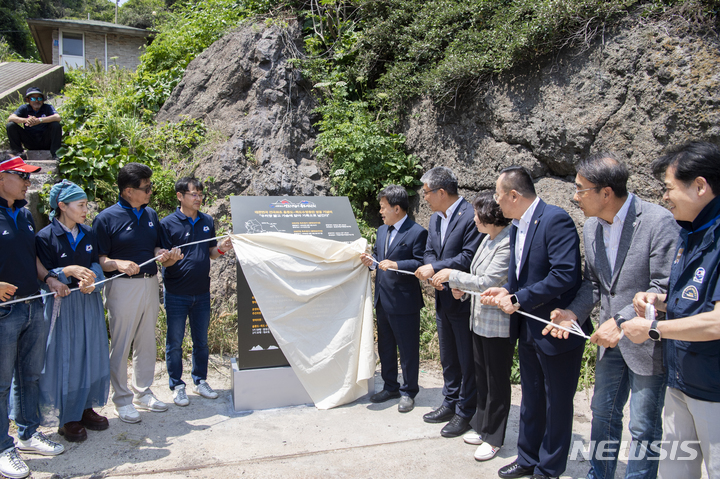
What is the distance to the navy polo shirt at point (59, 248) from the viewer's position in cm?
329

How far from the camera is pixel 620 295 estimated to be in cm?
249

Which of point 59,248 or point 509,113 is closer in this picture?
point 59,248

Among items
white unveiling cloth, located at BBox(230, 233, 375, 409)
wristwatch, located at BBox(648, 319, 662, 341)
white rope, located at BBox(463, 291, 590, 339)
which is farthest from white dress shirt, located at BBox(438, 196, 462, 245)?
wristwatch, located at BBox(648, 319, 662, 341)

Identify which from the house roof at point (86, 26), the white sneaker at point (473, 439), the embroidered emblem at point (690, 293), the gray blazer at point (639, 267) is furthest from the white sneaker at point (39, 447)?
the house roof at point (86, 26)

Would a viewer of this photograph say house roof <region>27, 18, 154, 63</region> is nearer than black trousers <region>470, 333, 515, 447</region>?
No

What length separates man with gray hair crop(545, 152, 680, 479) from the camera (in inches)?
93.0

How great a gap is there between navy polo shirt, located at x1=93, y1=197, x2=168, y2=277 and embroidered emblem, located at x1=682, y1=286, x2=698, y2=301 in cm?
380

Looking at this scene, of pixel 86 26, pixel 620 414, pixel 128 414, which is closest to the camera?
pixel 620 414

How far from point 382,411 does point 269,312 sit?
4.47 ft

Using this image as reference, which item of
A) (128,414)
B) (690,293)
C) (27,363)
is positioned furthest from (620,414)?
(27,363)

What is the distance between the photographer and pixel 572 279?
8.70 feet

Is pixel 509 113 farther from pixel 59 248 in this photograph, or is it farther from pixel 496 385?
pixel 59 248

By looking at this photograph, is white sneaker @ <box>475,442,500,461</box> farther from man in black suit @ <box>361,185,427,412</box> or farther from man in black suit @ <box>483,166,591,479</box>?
man in black suit @ <box>361,185,427,412</box>

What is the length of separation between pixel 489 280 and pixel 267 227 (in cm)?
204
